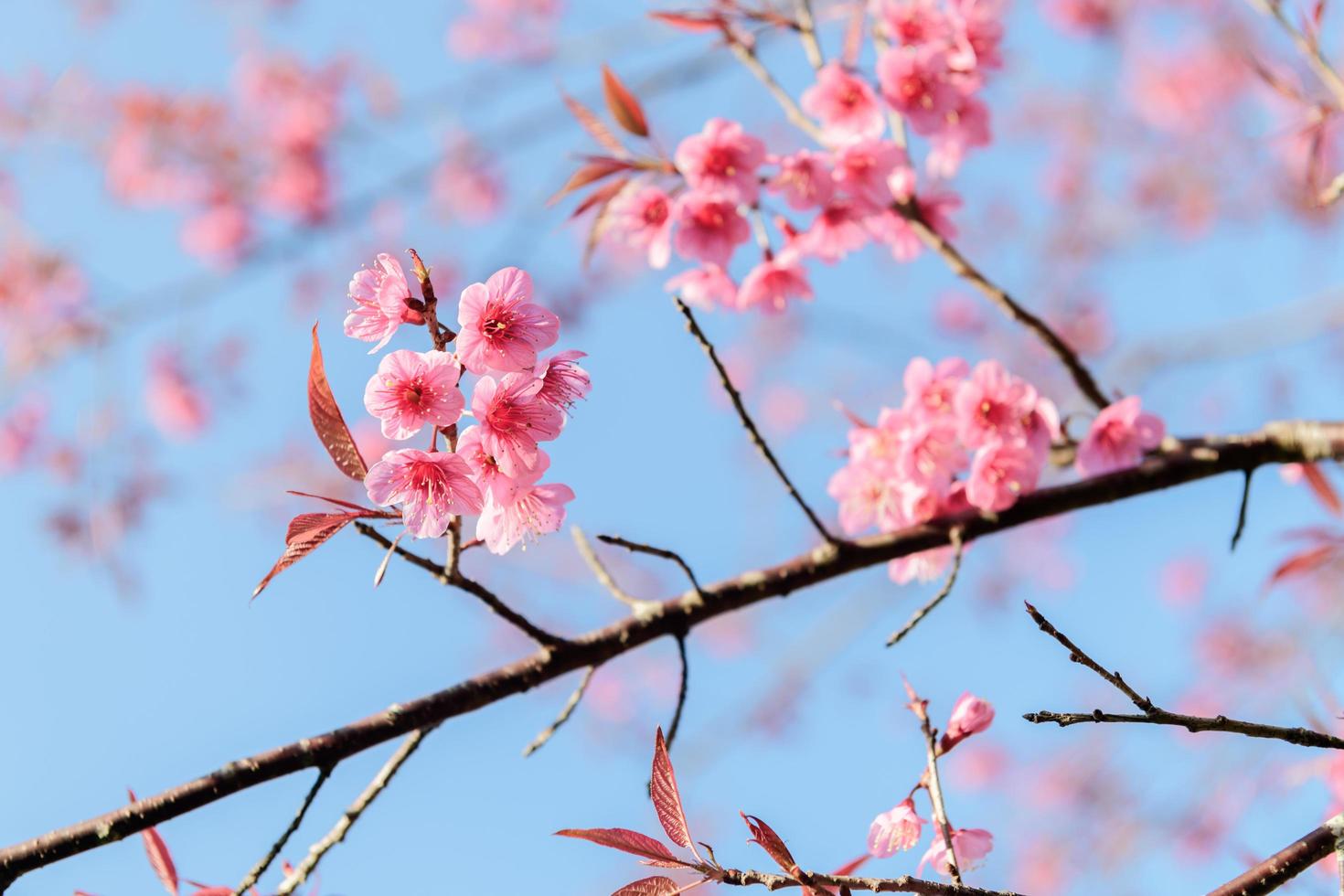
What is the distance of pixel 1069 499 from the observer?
6.11ft

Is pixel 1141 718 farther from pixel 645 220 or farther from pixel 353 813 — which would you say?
pixel 645 220

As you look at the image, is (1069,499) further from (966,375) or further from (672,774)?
(672,774)

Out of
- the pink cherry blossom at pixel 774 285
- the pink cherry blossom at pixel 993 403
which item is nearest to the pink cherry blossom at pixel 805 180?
the pink cherry blossom at pixel 774 285

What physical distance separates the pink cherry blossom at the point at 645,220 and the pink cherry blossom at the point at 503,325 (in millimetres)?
862

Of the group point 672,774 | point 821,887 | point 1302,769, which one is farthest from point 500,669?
point 1302,769

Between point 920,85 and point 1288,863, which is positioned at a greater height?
point 920,85

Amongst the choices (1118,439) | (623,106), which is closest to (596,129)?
(623,106)

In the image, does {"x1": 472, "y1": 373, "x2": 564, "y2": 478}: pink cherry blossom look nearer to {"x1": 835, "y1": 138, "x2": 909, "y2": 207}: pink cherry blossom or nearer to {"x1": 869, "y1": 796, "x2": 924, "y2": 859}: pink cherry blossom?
{"x1": 869, "y1": 796, "x2": 924, "y2": 859}: pink cherry blossom

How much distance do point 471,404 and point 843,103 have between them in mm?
1397

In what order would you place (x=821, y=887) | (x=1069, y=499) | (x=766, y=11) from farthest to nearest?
(x=766, y=11) → (x=1069, y=499) → (x=821, y=887)

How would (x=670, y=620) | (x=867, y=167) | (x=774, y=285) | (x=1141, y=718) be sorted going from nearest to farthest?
(x=1141, y=718) < (x=670, y=620) < (x=867, y=167) < (x=774, y=285)

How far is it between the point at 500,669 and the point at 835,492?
886 millimetres

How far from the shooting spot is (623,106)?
192 centimetres

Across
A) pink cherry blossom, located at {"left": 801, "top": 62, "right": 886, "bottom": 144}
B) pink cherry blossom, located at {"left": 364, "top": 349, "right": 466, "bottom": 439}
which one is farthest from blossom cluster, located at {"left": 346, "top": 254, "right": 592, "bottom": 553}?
pink cherry blossom, located at {"left": 801, "top": 62, "right": 886, "bottom": 144}
